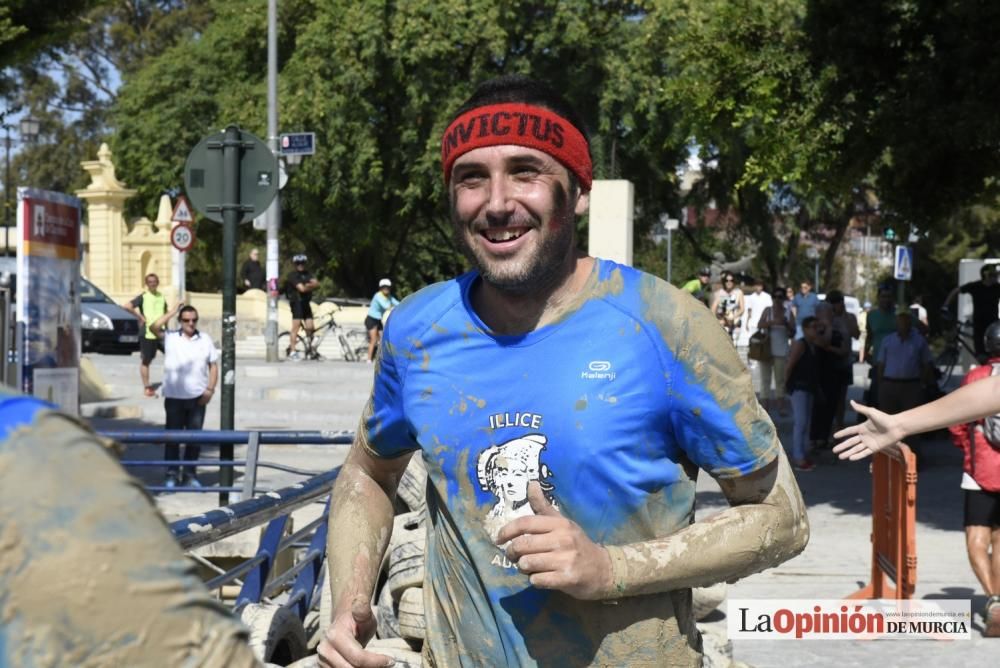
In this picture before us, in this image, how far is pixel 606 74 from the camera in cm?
3594

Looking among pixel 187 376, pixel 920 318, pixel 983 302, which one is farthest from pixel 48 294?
pixel 920 318

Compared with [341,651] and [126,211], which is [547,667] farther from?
[126,211]

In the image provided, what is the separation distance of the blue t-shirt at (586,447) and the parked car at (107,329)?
2808cm

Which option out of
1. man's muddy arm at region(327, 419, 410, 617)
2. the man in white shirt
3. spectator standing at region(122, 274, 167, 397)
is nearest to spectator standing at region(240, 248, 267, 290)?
spectator standing at region(122, 274, 167, 397)

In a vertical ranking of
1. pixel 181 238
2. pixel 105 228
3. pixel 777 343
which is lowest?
pixel 777 343

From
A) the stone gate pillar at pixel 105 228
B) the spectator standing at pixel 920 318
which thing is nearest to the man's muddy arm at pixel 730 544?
the spectator standing at pixel 920 318

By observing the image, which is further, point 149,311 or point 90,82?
point 90,82

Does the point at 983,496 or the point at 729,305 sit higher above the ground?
the point at 729,305

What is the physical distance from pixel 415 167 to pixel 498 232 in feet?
112

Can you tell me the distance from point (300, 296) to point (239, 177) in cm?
1686

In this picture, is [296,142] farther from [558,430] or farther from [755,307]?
[558,430]

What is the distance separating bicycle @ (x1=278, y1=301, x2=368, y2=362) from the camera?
94.3 ft

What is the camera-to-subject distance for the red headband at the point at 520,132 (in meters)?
2.63

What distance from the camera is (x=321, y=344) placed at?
31.3 meters
